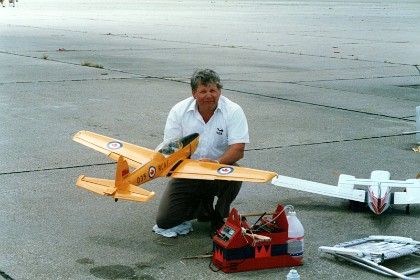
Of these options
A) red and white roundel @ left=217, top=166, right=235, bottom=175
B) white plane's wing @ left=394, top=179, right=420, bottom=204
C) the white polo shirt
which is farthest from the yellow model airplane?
white plane's wing @ left=394, top=179, right=420, bottom=204

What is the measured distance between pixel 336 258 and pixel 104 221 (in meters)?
1.91

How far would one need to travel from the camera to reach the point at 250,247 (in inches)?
202

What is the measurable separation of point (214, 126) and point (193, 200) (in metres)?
0.59

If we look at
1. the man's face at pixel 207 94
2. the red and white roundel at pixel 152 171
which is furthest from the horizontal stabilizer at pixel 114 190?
the man's face at pixel 207 94

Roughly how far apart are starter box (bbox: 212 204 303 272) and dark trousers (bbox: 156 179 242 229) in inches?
25.1

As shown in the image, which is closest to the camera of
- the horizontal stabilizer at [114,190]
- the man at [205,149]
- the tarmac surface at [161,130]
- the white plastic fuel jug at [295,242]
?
the white plastic fuel jug at [295,242]

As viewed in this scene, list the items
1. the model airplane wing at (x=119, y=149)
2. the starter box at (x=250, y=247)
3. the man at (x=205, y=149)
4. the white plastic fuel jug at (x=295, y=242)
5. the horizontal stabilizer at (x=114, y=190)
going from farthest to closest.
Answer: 1. the model airplane wing at (x=119, y=149)
2. the man at (x=205, y=149)
3. the horizontal stabilizer at (x=114, y=190)
4. the white plastic fuel jug at (x=295, y=242)
5. the starter box at (x=250, y=247)

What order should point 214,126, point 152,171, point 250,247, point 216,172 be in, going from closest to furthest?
1. point 250,247
2. point 216,172
3. point 152,171
4. point 214,126

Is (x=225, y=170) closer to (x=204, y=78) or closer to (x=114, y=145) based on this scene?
(x=204, y=78)

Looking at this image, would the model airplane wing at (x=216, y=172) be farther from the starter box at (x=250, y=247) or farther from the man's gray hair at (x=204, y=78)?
the man's gray hair at (x=204, y=78)

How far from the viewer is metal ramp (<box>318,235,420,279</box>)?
5.14m

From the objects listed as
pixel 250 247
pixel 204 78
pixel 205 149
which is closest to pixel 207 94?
pixel 204 78

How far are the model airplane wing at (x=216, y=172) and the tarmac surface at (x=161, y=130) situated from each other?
0.51 meters

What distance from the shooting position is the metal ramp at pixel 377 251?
5.14m
